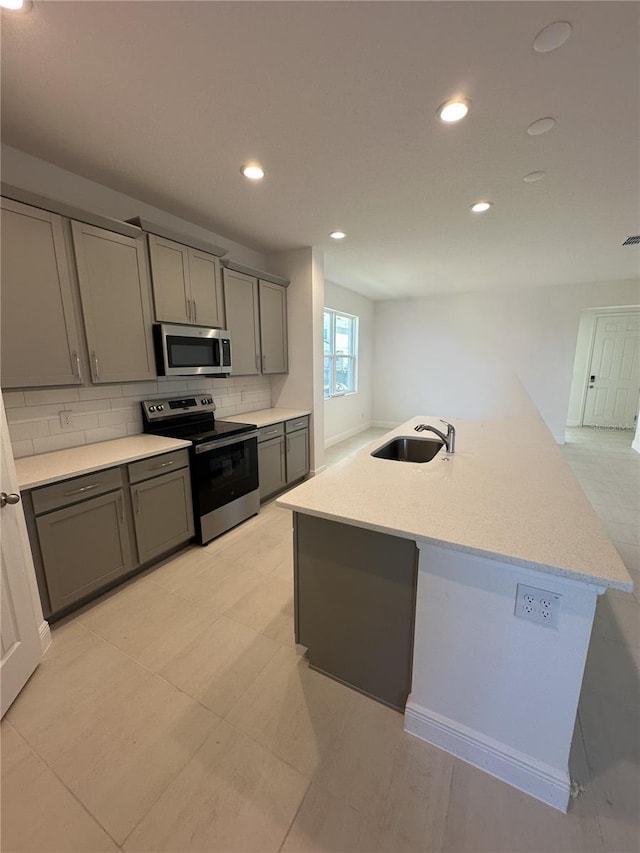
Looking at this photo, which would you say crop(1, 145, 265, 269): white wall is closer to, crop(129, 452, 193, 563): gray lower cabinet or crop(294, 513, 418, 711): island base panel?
crop(129, 452, 193, 563): gray lower cabinet

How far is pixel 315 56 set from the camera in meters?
1.38

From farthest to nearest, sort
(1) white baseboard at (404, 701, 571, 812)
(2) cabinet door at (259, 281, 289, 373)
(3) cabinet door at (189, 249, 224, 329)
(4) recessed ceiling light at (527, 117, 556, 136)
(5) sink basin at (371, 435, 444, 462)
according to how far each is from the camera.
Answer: (2) cabinet door at (259, 281, 289, 373)
(3) cabinet door at (189, 249, 224, 329)
(5) sink basin at (371, 435, 444, 462)
(4) recessed ceiling light at (527, 117, 556, 136)
(1) white baseboard at (404, 701, 571, 812)

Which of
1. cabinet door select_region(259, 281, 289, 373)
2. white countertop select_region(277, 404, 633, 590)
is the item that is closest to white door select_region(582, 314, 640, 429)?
white countertop select_region(277, 404, 633, 590)

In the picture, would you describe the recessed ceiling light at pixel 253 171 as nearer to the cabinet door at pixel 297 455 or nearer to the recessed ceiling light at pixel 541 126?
the recessed ceiling light at pixel 541 126

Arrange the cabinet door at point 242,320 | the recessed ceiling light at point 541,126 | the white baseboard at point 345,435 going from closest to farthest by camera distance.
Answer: the recessed ceiling light at point 541,126
the cabinet door at point 242,320
the white baseboard at point 345,435

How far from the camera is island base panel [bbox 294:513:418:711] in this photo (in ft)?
4.53

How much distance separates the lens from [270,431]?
11.5ft

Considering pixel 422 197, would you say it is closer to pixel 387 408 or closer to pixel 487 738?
pixel 487 738

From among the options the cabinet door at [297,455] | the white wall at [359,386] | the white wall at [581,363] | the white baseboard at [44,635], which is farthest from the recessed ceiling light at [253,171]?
the white wall at [581,363]

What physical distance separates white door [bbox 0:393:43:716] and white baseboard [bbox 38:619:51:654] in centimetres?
11

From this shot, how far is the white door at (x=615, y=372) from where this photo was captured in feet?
21.7

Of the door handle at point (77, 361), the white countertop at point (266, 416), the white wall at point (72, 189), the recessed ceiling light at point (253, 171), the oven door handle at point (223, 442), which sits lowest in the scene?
the oven door handle at point (223, 442)

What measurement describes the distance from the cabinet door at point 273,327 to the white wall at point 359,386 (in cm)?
173

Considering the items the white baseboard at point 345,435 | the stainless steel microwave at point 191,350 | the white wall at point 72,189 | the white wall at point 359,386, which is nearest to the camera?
the white wall at point 72,189
